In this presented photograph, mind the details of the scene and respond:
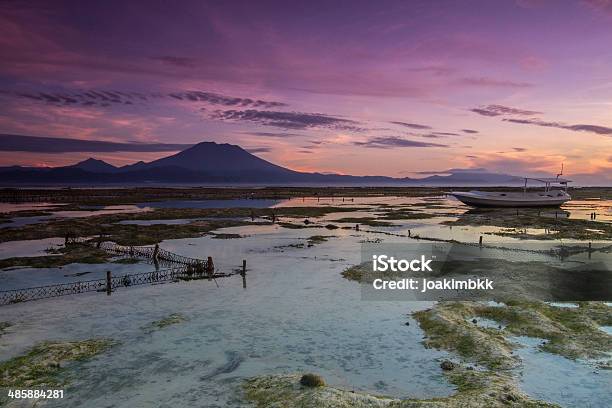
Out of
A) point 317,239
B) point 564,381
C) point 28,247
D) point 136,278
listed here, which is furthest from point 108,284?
point 317,239

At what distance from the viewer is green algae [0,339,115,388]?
16562 millimetres

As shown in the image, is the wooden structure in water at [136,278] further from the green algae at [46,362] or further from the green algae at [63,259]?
the green algae at [46,362]

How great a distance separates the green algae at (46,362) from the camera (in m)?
16.6

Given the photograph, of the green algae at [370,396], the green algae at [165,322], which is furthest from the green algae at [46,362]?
the green algae at [370,396]

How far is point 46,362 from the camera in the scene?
18.1m

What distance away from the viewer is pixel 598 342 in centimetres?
2011

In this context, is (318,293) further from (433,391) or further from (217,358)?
(433,391)

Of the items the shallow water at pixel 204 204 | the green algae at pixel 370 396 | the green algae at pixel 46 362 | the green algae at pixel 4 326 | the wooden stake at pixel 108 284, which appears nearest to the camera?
the green algae at pixel 370 396

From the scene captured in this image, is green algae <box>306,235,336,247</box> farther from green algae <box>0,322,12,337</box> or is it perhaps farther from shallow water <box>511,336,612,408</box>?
shallow water <box>511,336,612,408</box>

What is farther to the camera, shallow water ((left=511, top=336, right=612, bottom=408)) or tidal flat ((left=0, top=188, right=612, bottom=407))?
tidal flat ((left=0, top=188, right=612, bottom=407))

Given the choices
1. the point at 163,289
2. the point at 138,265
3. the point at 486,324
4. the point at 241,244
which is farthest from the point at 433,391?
the point at 241,244

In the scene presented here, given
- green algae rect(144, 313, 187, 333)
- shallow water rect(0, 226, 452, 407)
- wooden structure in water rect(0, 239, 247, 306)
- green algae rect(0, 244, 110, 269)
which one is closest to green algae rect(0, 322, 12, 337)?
shallow water rect(0, 226, 452, 407)

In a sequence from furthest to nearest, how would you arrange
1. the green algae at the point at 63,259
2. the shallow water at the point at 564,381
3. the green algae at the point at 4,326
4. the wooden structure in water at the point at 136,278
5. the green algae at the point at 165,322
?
the green algae at the point at 63,259 < the wooden structure in water at the point at 136,278 < the green algae at the point at 165,322 < the green algae at the point at 4,326 < the shallow water at the point at 564,381

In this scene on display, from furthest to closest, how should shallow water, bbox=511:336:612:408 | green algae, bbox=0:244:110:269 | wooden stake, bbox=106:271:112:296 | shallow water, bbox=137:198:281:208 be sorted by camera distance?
shallow water, bbox=137:198:281:208 < green algae, bbox=0:244:110:269 < wooden stake, bbox=106:271:112:296 < shallow water, bbox=511:336:612:408
